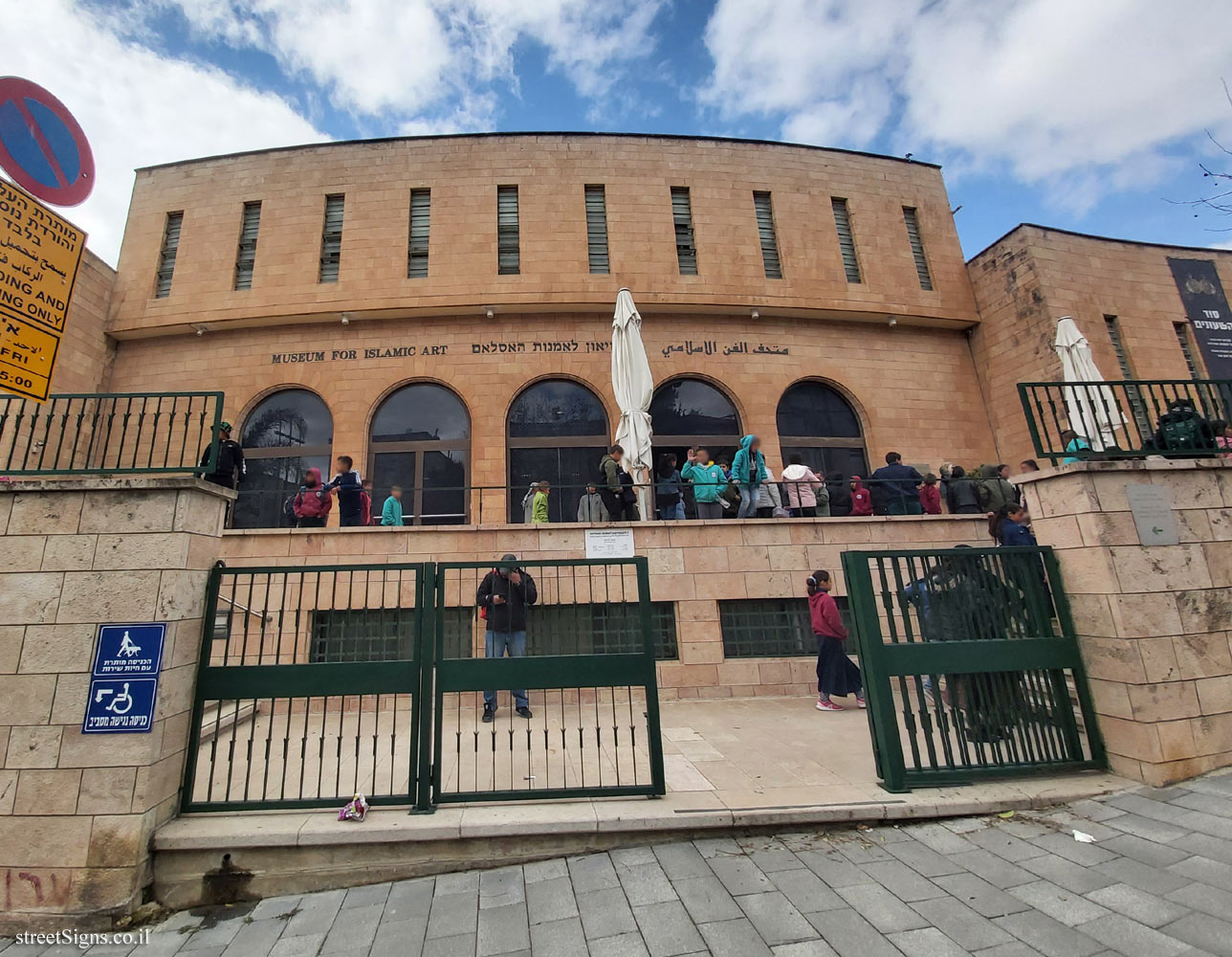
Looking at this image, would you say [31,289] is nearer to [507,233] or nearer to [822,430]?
[507,233]

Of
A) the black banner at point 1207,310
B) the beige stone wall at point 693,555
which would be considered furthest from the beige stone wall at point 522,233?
the beige stone wall at point 693,555

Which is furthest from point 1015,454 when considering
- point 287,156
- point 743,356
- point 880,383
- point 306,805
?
point 287,156

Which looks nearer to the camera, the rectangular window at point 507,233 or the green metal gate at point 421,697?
the green metal gate at point 421,697

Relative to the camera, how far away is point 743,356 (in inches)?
536

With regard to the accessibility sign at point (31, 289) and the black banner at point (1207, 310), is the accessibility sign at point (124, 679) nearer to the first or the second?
the accessibility sign at point (31, 289)

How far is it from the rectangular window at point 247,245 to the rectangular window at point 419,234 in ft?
12.9

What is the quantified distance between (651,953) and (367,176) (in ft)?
55.6

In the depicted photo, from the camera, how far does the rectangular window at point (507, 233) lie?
1373cm

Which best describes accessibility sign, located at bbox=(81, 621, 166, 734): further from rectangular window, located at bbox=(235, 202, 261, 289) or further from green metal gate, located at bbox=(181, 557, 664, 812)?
rectangular window, located at bbox=(235, 202, 261, 289)

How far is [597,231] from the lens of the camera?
14141mm

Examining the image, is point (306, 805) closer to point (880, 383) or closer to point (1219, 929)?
point (1219, 929)

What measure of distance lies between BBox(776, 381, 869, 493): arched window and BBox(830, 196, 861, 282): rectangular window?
11.9 feet

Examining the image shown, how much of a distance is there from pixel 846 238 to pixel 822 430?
5.94m

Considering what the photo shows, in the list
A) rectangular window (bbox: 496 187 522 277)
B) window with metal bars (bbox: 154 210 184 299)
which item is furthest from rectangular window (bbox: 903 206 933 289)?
window with metal bars (bbox: 154 210 184 299)
